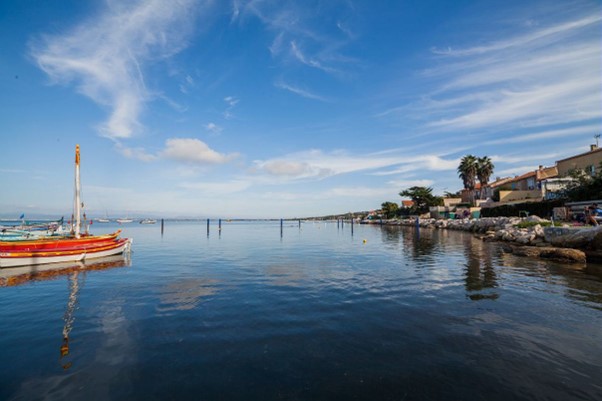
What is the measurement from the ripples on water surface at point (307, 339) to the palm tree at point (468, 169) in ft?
244

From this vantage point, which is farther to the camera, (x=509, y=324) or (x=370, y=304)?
(x=370, y=304)

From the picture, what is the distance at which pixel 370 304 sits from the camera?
11773 mm

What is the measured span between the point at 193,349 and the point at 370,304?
697 cm

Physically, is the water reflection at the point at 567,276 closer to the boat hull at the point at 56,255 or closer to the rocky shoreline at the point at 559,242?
the rocky shoreline at the point at 559,242

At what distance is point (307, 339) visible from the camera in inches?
333

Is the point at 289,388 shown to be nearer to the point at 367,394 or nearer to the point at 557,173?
the point at 367,394

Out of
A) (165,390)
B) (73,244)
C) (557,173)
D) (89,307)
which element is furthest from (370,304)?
(557,173)

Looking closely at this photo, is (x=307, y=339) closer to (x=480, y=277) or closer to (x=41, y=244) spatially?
(x=480, y=277)

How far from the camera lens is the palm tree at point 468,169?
3248 inches

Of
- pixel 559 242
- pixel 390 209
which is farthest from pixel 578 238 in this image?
pixel 390 209

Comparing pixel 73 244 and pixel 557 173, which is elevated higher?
pixel 557 173

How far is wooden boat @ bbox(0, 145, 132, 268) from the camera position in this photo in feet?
73.9

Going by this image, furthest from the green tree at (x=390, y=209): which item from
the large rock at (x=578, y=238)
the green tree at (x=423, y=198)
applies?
the large rock at (x=578, y=238)

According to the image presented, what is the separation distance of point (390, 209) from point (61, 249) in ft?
426
